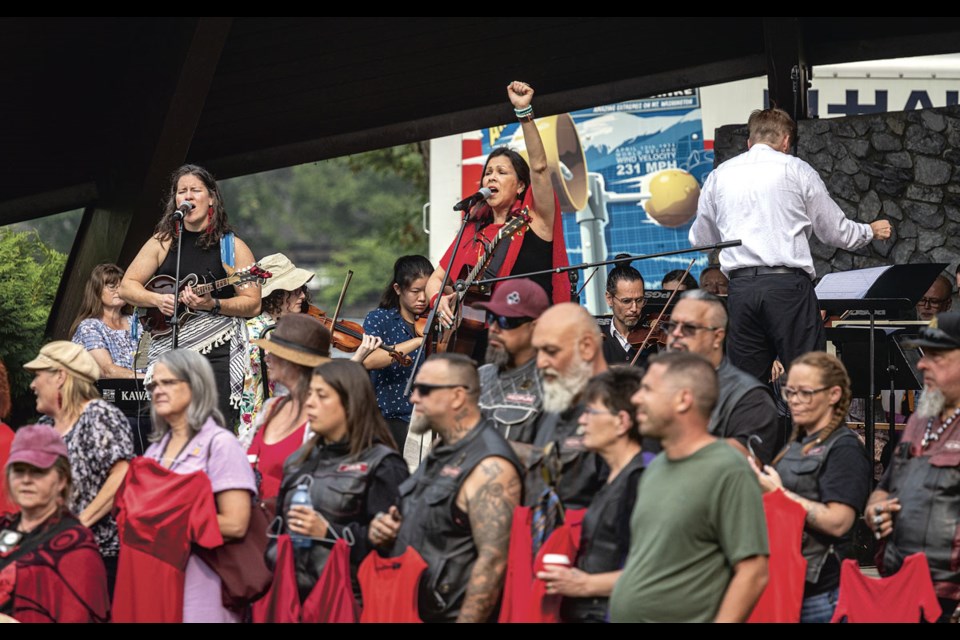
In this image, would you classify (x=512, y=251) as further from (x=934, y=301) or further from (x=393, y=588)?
(x=934, y=301)

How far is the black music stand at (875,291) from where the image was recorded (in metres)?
8.19

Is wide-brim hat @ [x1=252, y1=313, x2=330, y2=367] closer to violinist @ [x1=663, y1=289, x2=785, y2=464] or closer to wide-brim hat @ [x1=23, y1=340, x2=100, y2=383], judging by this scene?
wide-brim hat @ [x1=23, y1=340, x2=100, y2=383]

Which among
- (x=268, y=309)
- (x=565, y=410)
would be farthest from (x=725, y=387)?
(x=268, y=309)

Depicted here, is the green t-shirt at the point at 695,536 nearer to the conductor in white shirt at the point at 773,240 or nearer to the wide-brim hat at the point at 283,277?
the conductor in white shirt at the point at 773,240


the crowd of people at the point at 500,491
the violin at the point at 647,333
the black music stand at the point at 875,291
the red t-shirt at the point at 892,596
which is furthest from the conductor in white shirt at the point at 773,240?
the red t-shirt at the point at 892,596

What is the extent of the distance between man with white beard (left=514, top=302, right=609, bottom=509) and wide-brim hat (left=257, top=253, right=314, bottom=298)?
3661mm

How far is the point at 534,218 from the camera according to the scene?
733 cm

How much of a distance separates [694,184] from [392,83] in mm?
6619

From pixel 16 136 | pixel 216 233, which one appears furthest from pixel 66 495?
pixel 16 136

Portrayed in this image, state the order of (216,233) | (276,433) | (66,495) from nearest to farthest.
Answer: (66,495)
(276,433)
(216,233)

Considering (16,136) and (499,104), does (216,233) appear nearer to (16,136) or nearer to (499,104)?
(16,136)

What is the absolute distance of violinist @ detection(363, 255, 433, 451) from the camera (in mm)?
8422

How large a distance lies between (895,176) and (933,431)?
7.85m

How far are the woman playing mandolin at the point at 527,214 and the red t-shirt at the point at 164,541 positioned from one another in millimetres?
1943
